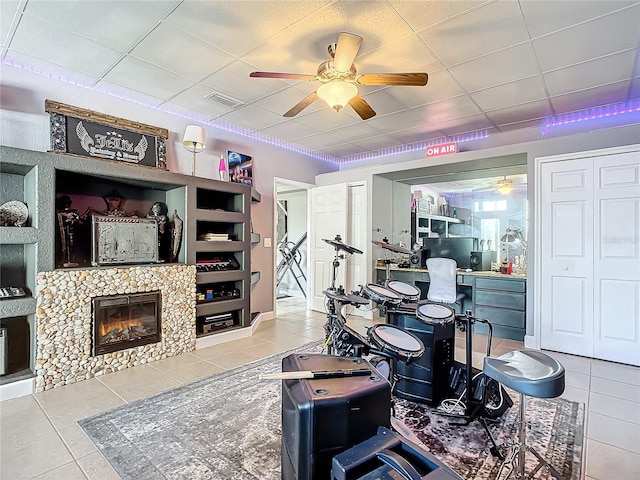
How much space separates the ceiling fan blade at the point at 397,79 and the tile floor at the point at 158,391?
2.69 m

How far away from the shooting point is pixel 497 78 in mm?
3264

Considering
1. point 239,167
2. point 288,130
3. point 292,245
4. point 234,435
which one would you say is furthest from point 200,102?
point 292,245

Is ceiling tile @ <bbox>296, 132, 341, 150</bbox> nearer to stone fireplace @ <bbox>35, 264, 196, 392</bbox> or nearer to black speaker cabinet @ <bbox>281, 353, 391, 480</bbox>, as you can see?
stone fireplace @ <bbox>35, 264, 196, 392</bbox>

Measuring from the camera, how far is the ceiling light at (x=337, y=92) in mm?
2711

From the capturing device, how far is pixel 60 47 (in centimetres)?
279

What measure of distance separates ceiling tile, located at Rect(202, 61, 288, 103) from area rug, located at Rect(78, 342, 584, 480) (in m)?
2.94

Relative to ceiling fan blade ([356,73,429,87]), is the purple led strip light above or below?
above

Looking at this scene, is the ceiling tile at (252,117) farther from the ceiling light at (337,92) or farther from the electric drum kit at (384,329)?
the electric drum kit at (384,329)

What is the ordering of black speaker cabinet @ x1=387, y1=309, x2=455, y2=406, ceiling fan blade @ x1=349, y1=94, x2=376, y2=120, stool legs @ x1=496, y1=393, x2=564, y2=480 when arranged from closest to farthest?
stool legs @ x1=496, y1=393, x2=564, y2=480 → black speaker cabinet @ x1=387, y1=309, x2=455, y2=406 → ceiling fan blade @ x1=349, y1=94, x2=376, y2=120

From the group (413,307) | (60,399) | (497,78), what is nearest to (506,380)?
(413,307)

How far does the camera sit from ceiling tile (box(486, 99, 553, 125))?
154 inches

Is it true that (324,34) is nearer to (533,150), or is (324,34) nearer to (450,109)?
(450,109)

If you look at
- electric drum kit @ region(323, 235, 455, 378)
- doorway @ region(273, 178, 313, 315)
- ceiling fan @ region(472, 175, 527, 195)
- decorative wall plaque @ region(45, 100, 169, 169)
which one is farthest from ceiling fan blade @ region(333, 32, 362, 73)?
doorway @ region(273, 178, 313, 315)

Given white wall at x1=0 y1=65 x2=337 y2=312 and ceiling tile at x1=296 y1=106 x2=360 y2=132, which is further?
ceiling tile at x1=296 y1=106 x2=360 y2=132
